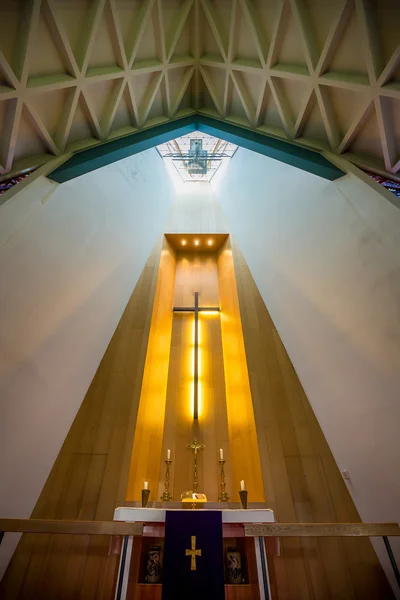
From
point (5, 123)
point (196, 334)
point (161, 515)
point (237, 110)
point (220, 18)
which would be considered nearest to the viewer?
point (161, 515)

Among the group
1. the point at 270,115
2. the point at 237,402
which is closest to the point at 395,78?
the point at 270,115

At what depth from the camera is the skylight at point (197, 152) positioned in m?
8.71

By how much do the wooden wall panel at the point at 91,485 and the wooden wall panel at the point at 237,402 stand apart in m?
1.74

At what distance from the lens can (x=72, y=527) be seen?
2.30 meters

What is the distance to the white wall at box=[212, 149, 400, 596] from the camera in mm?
2906

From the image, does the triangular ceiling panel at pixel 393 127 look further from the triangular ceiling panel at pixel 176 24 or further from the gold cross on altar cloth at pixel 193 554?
the gold cross on altar cloth at pixel 193 554

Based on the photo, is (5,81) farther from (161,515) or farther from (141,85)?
(161,515)

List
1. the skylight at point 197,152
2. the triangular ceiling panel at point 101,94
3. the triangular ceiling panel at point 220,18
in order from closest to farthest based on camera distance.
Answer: the triangular ceiling panel at point 101,94 → the triangular ceiling panel at point 220,18 → the skylight at point 197,152

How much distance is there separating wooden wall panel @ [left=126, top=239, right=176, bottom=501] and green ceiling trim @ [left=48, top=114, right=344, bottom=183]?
2.75 meters

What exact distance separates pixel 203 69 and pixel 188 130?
105 cm

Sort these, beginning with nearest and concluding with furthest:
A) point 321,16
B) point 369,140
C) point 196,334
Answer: point 321,16, point 369,140, point 196,334

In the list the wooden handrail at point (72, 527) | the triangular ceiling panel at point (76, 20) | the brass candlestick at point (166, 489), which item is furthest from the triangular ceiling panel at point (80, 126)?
the brass candlestick at point (166, 489)

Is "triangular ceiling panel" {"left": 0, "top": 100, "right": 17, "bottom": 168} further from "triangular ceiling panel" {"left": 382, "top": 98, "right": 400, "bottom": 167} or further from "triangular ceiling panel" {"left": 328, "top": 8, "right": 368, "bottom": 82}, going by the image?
"triangular ceiling panel" {"left": 382, "top": 98, "right": 400, "bottom": 167}

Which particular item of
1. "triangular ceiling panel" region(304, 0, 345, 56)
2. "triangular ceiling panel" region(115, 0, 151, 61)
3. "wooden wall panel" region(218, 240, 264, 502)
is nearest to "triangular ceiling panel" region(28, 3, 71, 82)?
"triangular ceiling panel" region(115, 0, 151, 61)
